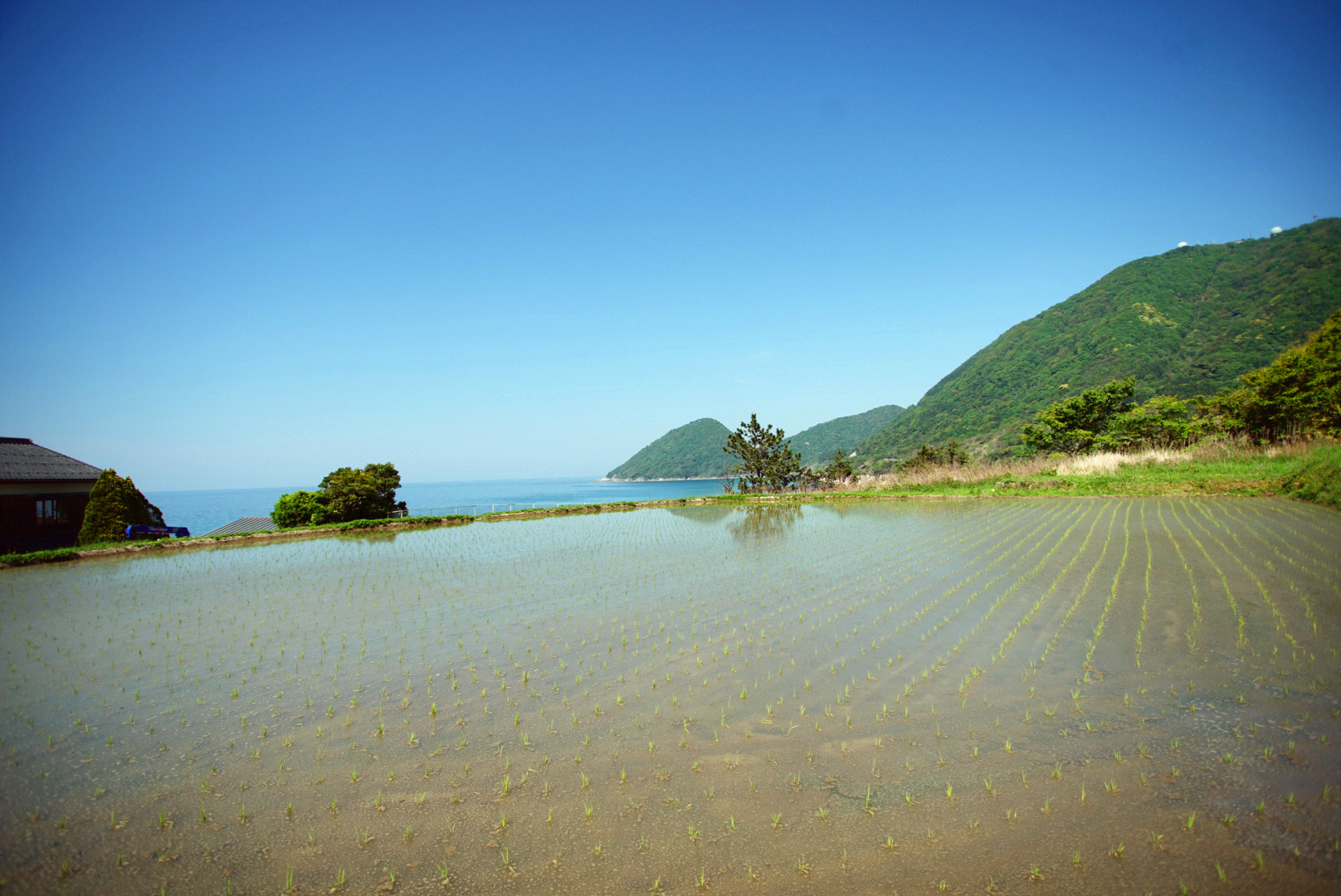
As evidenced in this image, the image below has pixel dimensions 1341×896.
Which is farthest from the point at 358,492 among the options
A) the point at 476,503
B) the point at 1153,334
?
the point at 1153,334

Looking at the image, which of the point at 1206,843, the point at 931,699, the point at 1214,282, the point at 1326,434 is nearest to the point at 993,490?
the point at 1326,434

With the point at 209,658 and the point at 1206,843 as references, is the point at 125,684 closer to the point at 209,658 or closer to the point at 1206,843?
the point at 209,658

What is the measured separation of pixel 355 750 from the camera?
488cm

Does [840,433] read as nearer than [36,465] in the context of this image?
No

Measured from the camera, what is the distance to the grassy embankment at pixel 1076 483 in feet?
56.8

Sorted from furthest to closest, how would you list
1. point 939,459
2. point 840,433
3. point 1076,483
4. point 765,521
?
1. point 840,433
2. point 939,459
3. point 1076,483
4. point 765,521

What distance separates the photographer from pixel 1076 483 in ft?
81.0

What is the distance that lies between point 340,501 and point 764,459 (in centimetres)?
2154

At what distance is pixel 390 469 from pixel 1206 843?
91.2 ft

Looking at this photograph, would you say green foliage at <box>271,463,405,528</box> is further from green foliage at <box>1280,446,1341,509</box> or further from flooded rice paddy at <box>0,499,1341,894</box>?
green foliage at <box>1280,446,1341,509</box>

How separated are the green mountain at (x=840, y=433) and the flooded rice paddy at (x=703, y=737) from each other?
126255 millimetres

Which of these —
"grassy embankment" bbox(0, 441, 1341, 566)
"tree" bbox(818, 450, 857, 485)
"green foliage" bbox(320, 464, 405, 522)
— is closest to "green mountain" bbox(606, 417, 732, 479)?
"tree" bbox(818, 450, 857, 485)

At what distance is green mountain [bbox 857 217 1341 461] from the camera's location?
5825 cm

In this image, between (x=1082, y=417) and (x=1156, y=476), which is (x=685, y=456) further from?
(x=1156, y=476)
